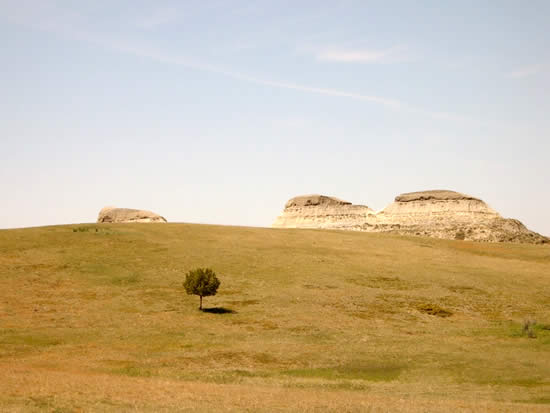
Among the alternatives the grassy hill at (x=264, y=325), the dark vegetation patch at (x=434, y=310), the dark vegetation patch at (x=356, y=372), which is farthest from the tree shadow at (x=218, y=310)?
the dark vegetation patch at (x=356, y=372)

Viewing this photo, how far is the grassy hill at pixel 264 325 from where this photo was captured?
28.3 metres

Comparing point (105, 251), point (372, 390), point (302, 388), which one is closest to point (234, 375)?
point (302, 388)

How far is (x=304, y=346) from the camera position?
41.7m

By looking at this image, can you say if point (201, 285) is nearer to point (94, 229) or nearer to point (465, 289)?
point (465, 289)

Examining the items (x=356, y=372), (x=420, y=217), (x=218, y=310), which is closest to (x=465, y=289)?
(x=218, y=310)

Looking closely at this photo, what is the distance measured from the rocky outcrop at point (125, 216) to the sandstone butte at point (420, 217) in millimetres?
31921

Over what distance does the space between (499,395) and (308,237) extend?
59520mm

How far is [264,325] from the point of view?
4741cm

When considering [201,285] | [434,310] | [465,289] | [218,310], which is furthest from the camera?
[465,289]

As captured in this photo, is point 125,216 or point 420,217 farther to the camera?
point 125,216

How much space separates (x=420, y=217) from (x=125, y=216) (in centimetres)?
6344

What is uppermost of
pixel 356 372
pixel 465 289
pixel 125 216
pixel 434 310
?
pixel 125 216

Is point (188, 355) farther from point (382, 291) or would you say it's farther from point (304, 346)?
point (382, 291)

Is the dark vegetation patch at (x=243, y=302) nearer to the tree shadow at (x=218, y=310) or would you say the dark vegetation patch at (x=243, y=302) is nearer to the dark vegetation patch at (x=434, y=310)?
the tree shadow at (x=218, y=310)
